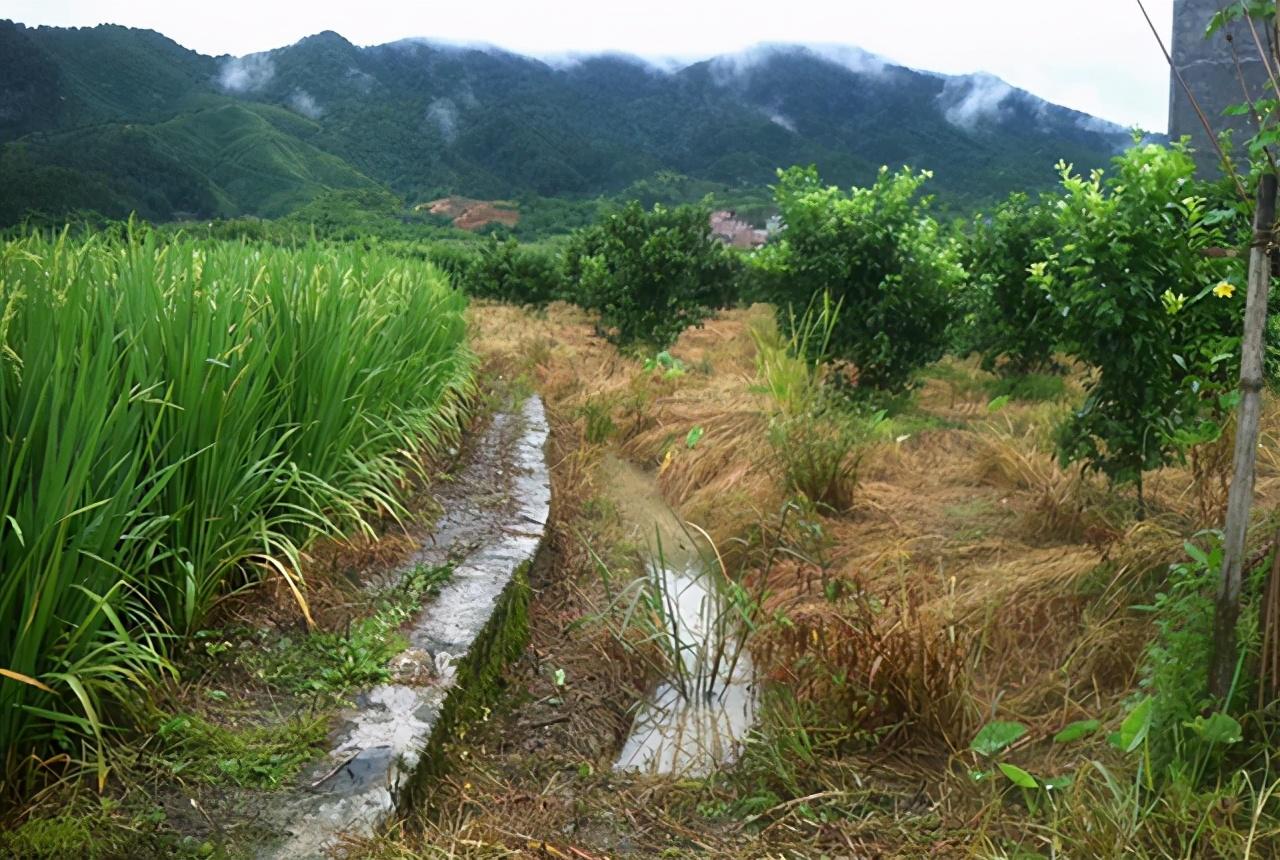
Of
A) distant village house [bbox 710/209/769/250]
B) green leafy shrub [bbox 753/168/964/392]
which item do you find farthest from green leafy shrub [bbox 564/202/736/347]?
green leafy shrub [bbox 753/168/964/392]

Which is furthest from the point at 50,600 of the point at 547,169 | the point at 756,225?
the point at 547,169

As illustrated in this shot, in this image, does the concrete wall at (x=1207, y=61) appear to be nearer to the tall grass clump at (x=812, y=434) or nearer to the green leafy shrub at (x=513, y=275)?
the tall grass clump at (x=812, y=434)

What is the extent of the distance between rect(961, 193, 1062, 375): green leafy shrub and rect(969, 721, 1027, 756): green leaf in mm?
4684

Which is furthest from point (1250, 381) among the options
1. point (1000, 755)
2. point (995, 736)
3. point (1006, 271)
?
point (1006, 271)

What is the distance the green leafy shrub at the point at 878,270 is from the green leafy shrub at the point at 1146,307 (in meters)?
3.10

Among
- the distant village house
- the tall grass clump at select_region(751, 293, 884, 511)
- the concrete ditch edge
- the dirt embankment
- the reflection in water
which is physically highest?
the distant village house

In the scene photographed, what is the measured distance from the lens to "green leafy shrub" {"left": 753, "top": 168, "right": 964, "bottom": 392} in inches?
266

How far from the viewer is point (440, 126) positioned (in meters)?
25.4

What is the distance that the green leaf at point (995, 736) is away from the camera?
2.26 meters

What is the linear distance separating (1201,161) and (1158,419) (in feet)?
11.5

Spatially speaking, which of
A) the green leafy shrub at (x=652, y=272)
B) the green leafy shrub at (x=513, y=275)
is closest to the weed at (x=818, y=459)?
the green leafy shrub at (x=652, y=272)

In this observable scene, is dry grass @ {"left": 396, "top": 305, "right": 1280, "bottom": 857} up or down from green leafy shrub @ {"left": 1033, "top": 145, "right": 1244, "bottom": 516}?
down

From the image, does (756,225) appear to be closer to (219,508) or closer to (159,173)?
(159,173)

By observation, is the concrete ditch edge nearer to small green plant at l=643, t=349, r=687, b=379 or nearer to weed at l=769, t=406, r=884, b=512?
weed at l=769, t=406, r=884, b=512
